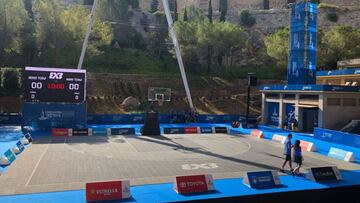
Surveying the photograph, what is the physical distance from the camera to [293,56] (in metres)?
42.3

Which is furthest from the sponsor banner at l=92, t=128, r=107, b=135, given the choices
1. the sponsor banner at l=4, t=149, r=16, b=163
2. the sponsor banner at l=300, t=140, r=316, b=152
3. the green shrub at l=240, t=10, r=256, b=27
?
the green shrub at l=240, t=10, r=256, b=27

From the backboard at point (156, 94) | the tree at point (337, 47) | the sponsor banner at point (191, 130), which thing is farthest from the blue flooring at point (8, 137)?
the tree at point (337, 47)

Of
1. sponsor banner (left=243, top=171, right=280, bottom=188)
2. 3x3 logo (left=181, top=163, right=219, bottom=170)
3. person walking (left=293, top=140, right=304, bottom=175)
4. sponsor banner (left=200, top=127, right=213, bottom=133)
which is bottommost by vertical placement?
sponsor banner (left=200, top=127, right=213, bottom=133)

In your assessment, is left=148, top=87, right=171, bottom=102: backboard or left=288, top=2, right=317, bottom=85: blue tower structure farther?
left=288, top=2, right=317, bottom=85: blue tower structure

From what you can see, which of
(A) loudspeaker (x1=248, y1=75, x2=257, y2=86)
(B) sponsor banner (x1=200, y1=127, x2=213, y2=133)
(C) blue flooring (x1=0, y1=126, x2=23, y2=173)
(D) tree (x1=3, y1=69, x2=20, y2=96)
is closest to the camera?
(C) blue flooring (x1=0, y1=126, x2=23, y2=173)

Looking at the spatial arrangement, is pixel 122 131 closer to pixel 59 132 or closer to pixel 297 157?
pixel 59 132

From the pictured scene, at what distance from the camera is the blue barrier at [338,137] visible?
27359 millimetres

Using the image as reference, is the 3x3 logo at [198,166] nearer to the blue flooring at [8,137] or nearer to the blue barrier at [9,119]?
the blue flooring at [8,137]

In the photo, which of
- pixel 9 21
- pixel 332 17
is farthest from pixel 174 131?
pixel 332 17

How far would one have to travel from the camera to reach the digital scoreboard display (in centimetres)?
3192

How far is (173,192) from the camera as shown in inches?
559

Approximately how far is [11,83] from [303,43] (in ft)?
130

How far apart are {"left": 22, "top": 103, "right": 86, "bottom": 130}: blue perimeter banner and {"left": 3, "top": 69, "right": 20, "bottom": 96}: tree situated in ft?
61.4

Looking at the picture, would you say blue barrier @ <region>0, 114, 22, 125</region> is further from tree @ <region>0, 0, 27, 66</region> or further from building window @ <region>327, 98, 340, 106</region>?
building window @ <region>327, 98, 340, 106</region>
